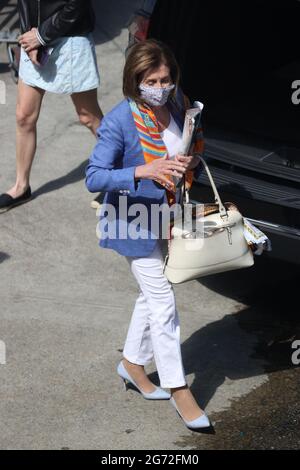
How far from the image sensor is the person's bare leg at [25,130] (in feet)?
20.6

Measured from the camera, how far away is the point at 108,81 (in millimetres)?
8180

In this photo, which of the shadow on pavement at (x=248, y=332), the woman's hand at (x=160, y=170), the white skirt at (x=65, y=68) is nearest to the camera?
the woman's hand at (x=160, y=170)

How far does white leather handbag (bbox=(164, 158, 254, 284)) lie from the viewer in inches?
172

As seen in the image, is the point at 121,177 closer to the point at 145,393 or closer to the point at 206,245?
the point at 206,245

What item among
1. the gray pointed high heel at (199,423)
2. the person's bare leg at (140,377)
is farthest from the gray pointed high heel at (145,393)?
the gray pointed high heel at (199,423)

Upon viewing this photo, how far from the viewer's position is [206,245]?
4371 mm

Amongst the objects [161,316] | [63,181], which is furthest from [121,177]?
[63,181]

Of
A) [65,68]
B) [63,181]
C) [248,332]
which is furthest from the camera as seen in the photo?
[63,181]

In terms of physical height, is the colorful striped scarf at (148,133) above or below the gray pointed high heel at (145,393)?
above

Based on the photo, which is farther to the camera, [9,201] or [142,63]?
[9,201]

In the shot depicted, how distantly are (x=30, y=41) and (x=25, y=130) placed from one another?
0.56m

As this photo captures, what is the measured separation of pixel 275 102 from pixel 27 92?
140 cm

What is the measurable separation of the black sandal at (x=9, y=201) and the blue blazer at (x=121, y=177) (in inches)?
78.0

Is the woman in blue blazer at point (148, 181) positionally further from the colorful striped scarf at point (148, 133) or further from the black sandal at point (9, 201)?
the black sandal at point (9, 201)
